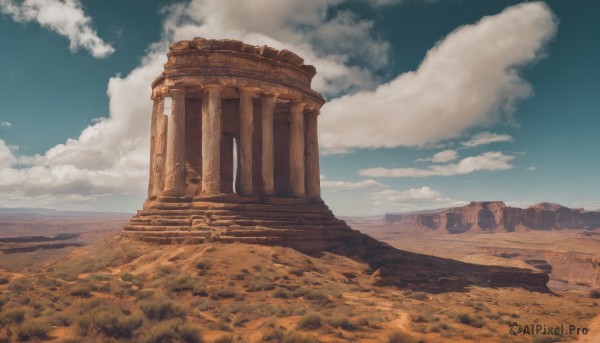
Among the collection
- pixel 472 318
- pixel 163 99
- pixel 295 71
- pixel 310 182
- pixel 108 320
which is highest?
pixel 295 71

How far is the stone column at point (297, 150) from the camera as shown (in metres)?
22.7

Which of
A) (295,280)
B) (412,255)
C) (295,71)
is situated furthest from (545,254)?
(295,280)

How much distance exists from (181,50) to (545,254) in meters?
72.5

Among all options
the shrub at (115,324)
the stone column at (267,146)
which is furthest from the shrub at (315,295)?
the stone column at (267,146)

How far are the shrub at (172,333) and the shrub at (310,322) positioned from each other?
262cm

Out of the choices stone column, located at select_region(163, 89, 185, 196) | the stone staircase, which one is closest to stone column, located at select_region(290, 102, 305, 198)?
the stone staircase

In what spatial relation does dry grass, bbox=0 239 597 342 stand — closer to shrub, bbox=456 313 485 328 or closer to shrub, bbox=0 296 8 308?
shrub, bbox=456 313 485 328

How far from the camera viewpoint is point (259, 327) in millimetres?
9211

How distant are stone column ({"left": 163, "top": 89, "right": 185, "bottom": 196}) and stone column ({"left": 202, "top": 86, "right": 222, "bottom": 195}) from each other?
119cm

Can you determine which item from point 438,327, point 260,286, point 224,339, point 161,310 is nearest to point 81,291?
point 161,310

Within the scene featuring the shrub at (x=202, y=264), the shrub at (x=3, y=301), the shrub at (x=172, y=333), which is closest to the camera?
the shrub at (x=172, y=333)

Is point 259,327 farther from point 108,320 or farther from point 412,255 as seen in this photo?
point 412,255

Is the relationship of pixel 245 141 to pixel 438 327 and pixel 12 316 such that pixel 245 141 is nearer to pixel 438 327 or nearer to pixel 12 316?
pixel 438 327

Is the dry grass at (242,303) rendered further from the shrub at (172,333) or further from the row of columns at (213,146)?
the row of columns at (213,146)
